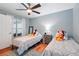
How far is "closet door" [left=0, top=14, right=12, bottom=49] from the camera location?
1144 mm

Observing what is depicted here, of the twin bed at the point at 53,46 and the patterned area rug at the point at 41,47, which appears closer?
the twin bed at the point at 53,46

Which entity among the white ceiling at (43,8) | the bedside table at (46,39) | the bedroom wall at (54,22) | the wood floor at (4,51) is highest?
the white ceiling at (43,8)

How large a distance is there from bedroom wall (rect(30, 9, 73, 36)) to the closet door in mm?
364

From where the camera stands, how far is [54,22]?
1.27 metres

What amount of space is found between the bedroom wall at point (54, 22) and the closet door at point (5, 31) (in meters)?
0.36

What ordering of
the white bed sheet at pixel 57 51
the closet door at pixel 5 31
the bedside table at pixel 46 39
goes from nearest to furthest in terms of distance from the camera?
the white bed sheet at pixel 57 51, the closet door at pixel 5 31, the bedside table at pixel 46 39

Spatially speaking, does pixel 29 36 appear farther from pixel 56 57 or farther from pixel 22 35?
pixel 56 57

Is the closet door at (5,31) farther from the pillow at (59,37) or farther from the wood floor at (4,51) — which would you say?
the pillow at (59,37)

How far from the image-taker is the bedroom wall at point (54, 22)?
1206 millimetres

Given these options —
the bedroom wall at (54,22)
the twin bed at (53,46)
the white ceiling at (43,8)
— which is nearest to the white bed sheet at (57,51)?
the twin bed at (53,46)

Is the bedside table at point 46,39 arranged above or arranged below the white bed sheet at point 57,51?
above

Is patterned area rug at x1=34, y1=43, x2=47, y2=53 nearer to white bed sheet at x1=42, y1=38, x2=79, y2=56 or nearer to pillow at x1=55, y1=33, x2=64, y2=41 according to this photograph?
white bed sheet at x1=42, y1=38, x2=79, y2=56

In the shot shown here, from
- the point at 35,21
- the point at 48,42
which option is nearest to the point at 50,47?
the point at 48,42

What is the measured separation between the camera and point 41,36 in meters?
1.28
